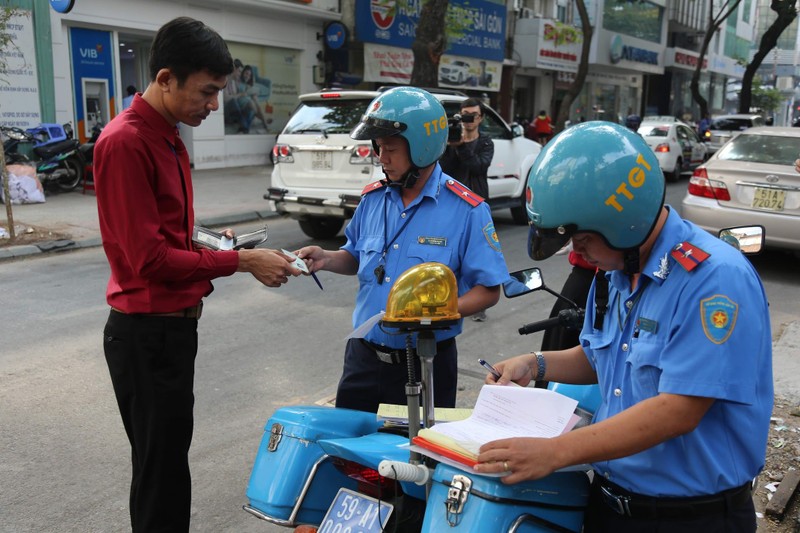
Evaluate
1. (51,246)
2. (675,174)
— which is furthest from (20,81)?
(675,174)

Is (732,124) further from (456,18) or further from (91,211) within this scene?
(91,211)

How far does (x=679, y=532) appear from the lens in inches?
68.6

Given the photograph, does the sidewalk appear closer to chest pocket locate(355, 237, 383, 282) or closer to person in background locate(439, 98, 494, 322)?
person in background locate(439, 98, 494, 322)

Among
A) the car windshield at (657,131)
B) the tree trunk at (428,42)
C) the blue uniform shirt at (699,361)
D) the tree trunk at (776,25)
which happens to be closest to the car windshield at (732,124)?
the tree trunk at (776,25)

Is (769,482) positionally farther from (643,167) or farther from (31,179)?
(31,179)

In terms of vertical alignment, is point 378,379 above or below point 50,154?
below

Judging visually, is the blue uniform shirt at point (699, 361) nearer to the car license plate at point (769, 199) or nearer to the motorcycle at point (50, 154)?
the car license plate at point (769, 199)

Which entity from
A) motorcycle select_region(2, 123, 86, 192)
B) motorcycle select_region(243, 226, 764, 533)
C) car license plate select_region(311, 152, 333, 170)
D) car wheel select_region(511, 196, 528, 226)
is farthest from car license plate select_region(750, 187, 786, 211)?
motorcycle select_region(2, 123, 86, 192)

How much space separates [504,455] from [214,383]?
3.87 m

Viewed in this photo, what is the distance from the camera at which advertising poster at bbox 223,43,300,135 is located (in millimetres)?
19562

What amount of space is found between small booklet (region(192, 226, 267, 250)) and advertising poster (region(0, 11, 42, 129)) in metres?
13.1

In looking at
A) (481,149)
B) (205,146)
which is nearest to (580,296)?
(481,149)

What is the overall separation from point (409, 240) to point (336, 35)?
767 inches

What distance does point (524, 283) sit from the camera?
2.45 meters
